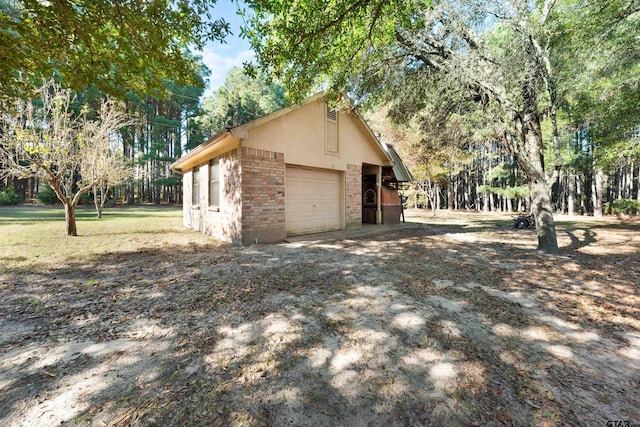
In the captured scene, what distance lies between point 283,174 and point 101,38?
4.86 metres

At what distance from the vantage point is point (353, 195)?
1054cm

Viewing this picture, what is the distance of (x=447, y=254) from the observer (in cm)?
641

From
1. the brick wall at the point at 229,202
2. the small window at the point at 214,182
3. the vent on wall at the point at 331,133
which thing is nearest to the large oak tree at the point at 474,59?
the vent on wall at the point at 331,133

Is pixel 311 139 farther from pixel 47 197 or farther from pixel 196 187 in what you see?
pixel 47 197

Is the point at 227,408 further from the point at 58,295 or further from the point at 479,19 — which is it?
the point at 479,19

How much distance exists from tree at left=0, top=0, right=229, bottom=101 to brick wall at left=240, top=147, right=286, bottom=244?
2.78 metres

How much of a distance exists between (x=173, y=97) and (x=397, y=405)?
3879 cm

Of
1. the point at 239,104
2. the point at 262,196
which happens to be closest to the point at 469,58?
the point at 262,196

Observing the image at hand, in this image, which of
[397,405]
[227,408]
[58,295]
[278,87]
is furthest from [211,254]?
[278,87]

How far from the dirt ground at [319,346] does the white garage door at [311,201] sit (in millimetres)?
3872

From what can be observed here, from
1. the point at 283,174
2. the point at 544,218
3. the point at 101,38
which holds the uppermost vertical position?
the point at 101,38

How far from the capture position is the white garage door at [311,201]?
28.4 feet

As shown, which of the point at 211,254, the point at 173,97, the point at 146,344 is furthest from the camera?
the point at 173,97

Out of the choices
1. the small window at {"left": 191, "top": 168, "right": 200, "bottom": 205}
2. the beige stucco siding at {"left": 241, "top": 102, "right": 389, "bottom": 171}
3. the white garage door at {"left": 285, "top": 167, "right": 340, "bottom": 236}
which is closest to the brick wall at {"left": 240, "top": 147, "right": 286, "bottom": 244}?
the beige stucco siding at {"left": 241, "top": 102, "right": 389, "bottom": 171}
